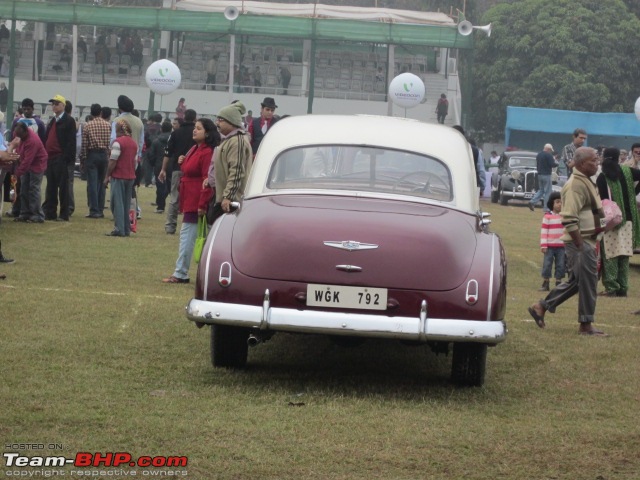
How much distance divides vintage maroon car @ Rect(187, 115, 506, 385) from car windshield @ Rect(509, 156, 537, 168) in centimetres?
3336

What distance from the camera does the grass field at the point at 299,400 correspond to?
650 cm

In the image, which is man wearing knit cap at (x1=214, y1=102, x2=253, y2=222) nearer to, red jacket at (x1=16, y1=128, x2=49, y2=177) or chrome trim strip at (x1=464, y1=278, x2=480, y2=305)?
chrome trim strip at (x1=464, y1=278, x2=480, y2=305)

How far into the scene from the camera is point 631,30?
7031 cm

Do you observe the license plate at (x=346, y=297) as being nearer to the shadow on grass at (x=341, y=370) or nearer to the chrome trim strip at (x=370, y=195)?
the shadow on grass at (x=341, y=370)

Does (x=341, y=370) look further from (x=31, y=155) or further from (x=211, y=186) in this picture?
(x=31, y=155)

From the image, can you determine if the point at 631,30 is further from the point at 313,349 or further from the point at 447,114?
the point at 313,349

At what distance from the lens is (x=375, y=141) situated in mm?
9711

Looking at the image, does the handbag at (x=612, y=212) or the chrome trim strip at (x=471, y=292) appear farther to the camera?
the handbag at (x=612, y=212)

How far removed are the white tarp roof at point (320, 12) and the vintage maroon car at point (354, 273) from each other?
4287 cm

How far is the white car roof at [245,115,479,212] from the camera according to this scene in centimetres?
952

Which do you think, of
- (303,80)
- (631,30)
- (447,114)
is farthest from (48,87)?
(631,30)

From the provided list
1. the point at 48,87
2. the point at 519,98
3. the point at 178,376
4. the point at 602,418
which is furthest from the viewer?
the point at 519,98

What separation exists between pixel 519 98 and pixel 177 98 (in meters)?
22.1

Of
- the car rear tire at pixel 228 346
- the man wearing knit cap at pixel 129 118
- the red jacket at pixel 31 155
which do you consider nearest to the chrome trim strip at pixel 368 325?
the car rear tire at pixel 228 346
